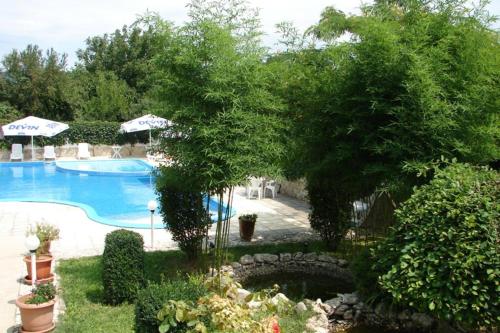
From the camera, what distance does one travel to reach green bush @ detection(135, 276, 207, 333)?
348cm

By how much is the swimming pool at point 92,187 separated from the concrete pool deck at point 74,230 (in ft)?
1.92

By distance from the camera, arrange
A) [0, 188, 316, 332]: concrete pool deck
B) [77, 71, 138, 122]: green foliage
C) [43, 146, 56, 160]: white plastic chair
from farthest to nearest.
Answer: [77, 71, 138, 122]: green foliage → [43, 146, 56, 160]: white plastic chair → [0, 188, 316, 332]: concrete pool deck

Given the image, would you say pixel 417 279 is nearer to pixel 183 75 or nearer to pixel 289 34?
pixel 183 75

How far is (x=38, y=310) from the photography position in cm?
487

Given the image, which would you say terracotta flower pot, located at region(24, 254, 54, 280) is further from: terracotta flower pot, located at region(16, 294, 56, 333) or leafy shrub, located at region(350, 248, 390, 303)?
leafy shrub, located at region(350, 248, 390, 303)

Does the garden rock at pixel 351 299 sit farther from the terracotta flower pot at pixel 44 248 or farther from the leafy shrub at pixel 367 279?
the terracotta flower pot at pixel 44 248

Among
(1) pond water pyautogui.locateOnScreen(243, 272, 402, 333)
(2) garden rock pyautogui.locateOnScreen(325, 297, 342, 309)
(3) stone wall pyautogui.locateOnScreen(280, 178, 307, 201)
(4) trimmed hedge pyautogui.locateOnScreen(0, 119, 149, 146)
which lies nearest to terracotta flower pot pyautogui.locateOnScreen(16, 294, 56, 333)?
(1) pond water pyautogui.locateOnScreen(243, 272, 402, 333)

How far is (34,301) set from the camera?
4922mm

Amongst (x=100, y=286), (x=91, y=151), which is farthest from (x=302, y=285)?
(x=91, y=151)

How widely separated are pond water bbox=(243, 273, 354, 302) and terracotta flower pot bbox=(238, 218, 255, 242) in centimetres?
165

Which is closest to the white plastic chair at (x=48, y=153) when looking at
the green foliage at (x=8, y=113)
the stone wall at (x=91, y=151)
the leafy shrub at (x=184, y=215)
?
the stone wall at (x=91, y=151)

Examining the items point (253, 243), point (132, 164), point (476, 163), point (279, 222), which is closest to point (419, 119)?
point (476, 163)

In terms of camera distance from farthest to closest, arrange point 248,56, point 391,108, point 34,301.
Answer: point 248,56 < point 391,108 < point 34,301

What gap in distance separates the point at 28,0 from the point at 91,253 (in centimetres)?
624
